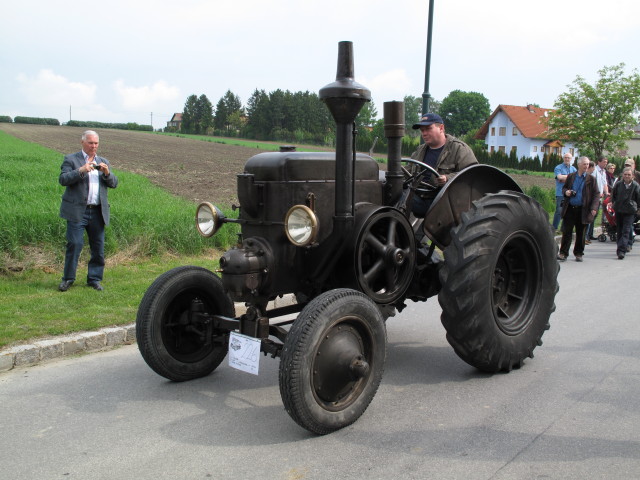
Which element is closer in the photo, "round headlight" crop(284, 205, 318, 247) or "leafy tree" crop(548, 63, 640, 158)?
"round headlight" crop(284, 205, 318, 247)

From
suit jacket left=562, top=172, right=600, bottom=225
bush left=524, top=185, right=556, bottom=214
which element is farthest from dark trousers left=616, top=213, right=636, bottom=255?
bush left=524, top=185, right=556, bottom=214

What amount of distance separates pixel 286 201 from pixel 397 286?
106 cm

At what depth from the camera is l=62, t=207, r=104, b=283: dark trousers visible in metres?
6.86

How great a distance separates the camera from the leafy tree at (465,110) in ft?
325

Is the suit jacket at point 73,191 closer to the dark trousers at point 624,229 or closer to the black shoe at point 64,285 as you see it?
the black shoe at point 64,285

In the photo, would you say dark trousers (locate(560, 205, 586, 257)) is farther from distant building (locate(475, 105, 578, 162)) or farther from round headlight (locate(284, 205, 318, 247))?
distant building (locate(475, 105, 578, 162))

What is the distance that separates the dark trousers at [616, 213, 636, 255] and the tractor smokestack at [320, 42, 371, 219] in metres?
8.61

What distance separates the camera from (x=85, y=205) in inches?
271

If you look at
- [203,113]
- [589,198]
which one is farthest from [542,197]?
[203,113]

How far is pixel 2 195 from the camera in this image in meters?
10.6

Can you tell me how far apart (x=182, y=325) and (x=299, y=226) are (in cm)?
131

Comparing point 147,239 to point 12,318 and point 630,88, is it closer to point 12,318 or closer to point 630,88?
point 12,318

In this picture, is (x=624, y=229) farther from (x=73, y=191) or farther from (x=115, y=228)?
(x=73, y=191)

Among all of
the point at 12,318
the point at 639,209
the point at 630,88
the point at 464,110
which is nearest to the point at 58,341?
the point at 12,318
